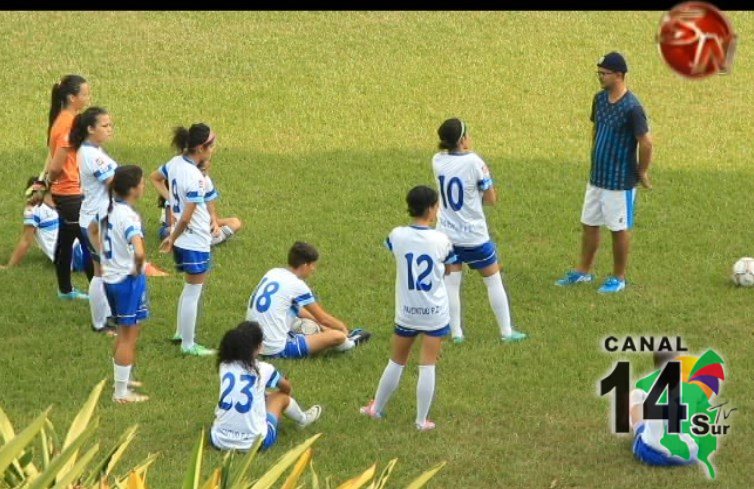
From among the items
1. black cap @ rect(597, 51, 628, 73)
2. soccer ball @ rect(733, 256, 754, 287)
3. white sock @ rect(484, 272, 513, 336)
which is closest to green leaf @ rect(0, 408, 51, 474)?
white sock @ rect(484, 272, 513, 336)

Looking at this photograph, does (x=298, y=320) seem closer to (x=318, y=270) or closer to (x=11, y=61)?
(x=318, y=270)

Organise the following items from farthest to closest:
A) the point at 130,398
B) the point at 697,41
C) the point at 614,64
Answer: the point at 614,64, the point at 130,398, the point at 697,41

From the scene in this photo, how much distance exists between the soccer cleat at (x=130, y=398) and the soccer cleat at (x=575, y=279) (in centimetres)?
406

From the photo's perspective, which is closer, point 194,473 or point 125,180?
point 194,473

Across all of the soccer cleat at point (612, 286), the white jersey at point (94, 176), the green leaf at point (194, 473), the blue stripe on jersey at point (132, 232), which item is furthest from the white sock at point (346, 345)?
the green leaf at point (194, 473)

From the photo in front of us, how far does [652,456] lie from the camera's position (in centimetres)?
866

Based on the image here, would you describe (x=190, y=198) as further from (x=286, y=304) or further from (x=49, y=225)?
(x=49, y=225)

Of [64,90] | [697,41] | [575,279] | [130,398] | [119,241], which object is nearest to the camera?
[697,41]

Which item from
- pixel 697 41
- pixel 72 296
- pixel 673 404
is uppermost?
pixel 697 41

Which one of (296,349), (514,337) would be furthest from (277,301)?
(514,337)

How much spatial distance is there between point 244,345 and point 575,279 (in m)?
4.34

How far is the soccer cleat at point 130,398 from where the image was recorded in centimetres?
975

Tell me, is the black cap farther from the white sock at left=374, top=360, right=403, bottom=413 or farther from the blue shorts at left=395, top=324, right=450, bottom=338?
the white sock at left=374, top=360, right=403, bottom=413

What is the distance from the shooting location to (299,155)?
16.3 metres
